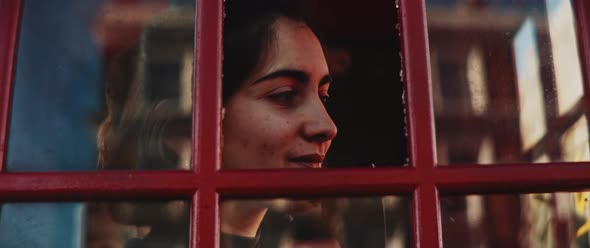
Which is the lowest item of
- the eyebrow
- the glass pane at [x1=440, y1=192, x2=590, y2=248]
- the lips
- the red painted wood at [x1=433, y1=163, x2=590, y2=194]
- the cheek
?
the glass pane at [x1=440, y1=192, x2=590, y2=248]

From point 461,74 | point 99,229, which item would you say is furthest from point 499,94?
point 99,229

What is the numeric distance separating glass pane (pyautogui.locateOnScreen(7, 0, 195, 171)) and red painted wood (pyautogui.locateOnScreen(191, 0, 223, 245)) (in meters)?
0.02

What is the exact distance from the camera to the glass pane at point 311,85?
4.52 feet

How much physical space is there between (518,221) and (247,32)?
0.55 m

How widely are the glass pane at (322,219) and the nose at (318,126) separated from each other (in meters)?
0.13

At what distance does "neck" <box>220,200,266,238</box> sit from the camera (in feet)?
4.31

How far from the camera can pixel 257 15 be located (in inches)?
57.4

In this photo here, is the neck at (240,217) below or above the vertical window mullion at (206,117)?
below

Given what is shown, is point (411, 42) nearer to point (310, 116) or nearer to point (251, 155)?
point (310, 116)

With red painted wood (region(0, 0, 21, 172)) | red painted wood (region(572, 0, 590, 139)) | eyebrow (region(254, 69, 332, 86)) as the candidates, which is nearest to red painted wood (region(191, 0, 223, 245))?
eyebrow (region(254, 69, 332, 86))

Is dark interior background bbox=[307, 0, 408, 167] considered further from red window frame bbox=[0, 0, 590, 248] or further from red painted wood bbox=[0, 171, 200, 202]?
red painted wood bbox=[0, 171, 200, 202]

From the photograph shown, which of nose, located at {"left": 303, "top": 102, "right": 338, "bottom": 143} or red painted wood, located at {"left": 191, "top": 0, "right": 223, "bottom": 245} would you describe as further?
nose, located at {"left": 303, "top": 102, "right": 338, "bottom": 143}

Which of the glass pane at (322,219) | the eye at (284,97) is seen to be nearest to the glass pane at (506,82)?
the glass pane at (322,219)

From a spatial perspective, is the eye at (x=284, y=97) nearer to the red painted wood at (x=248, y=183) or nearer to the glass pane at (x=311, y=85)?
the glass pane at (x=311, y=85)
